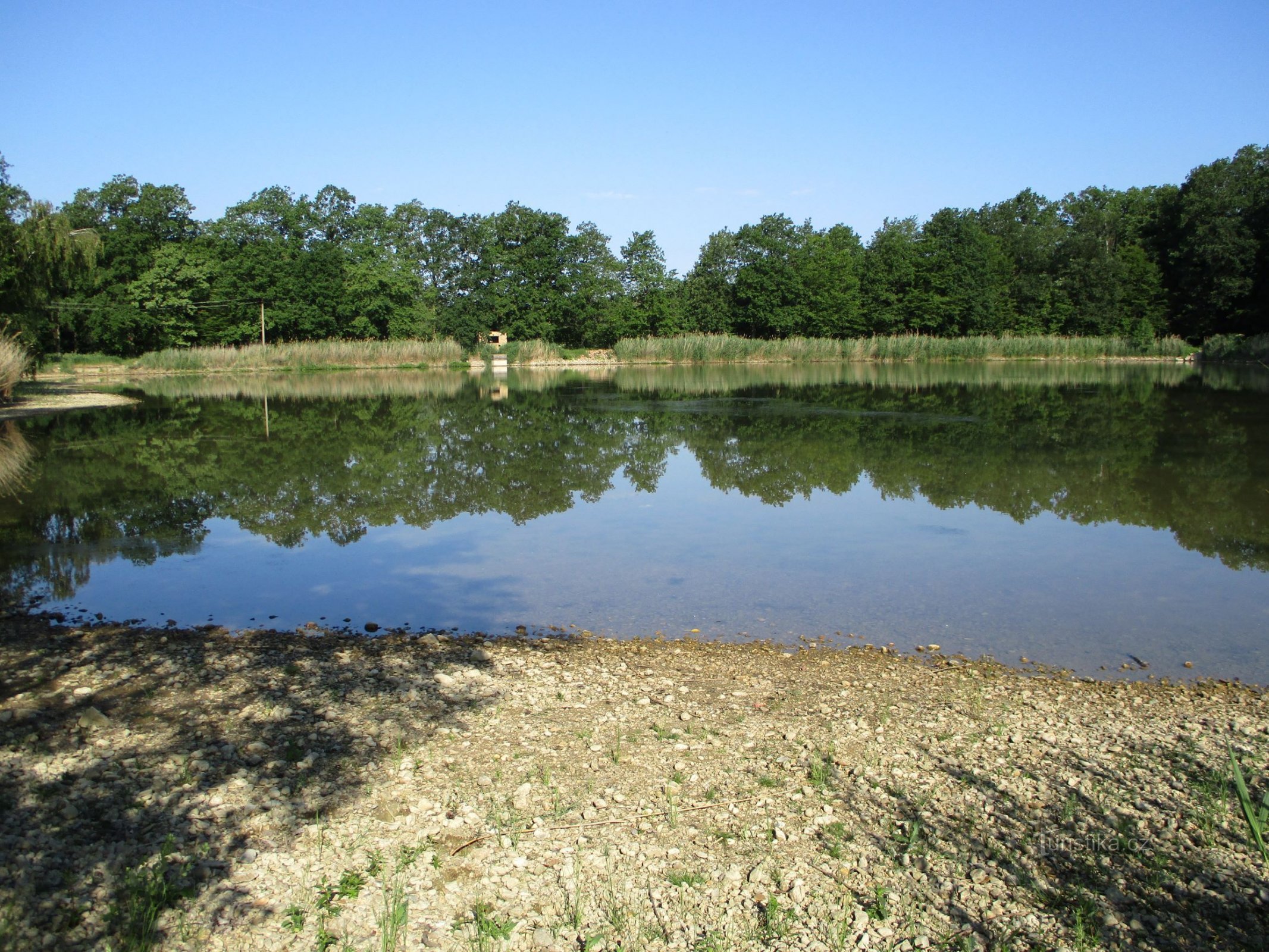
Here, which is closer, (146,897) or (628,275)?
(146,897)

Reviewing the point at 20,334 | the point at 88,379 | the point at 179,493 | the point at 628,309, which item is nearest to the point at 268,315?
the point at 88,379

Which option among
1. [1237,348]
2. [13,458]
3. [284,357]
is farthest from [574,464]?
[1237,348]

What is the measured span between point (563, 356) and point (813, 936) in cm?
6450

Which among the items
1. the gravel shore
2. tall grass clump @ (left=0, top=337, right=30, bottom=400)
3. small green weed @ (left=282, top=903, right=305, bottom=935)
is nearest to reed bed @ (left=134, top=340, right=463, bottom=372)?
tall grass clump @ (left=0, top=337, right=30, bottom=400)

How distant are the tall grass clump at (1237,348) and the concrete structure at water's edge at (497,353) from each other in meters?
48.9

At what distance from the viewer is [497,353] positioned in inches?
2530

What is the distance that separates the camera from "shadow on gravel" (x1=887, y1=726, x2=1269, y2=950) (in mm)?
3473

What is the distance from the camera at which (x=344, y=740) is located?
5.06 meters

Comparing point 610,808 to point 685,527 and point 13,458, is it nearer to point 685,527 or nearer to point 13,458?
point 685,527

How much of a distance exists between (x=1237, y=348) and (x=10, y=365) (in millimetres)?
69360

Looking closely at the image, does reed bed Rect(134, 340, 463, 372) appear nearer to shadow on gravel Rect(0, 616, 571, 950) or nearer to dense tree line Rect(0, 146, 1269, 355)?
dense tree line Rect(0, 146, 1269, 355)

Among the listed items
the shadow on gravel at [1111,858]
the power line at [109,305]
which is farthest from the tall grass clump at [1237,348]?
the power line at [109,305]

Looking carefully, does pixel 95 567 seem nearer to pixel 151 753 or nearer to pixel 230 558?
pixel 230 558

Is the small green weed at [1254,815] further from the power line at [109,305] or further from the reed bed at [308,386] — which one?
the power line at [109,305]
